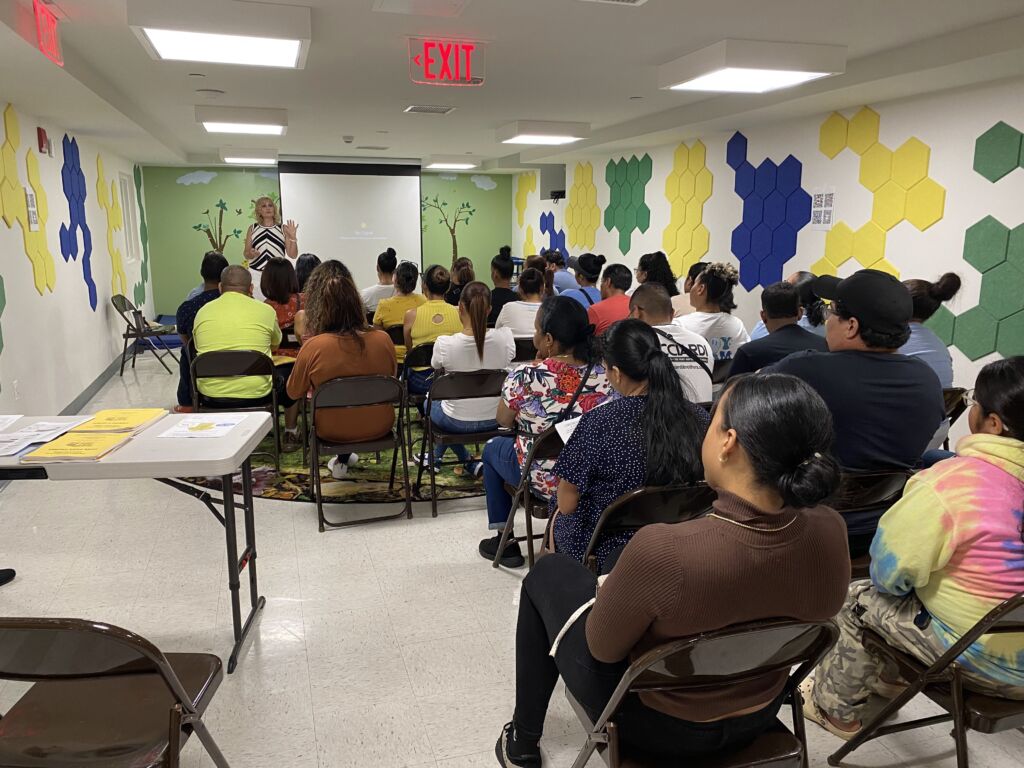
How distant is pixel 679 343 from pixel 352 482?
6.80ft

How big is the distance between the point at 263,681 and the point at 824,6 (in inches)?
145

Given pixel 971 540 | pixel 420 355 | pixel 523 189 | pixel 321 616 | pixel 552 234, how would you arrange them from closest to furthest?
1. pixel 971 540
2. pixel 321 616
3. pixel 420 355
4. pixel 552 234
5. pixel 523 189

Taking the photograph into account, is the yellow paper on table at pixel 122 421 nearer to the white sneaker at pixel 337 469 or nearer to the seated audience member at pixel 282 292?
the white sneaker at pixel 337 469

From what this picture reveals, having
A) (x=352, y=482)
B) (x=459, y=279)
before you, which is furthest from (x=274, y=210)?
(x=352, y=482)

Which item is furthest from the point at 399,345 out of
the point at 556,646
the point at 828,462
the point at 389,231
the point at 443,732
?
the point at 389,231

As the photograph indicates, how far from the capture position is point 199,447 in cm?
215

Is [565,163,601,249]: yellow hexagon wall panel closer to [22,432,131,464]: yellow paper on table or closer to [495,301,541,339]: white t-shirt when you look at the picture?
[495,301,541,339]: white t-shirt

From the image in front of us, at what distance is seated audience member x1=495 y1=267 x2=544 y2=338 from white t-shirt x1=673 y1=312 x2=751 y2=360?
0.99 m

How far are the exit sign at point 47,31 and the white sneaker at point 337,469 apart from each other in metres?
2.52

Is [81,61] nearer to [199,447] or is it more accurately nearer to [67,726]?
[199,447]

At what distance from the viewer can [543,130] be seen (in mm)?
6938

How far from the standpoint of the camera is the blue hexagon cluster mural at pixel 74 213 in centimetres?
611

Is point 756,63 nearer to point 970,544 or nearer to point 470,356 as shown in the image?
point 470,356

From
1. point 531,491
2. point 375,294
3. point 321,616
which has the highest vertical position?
point 375,294
